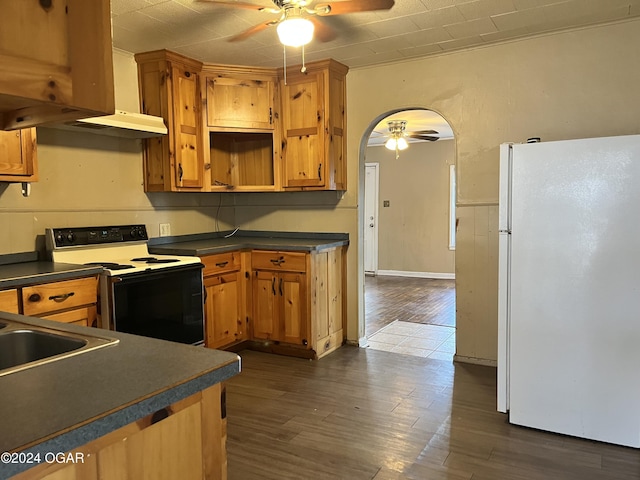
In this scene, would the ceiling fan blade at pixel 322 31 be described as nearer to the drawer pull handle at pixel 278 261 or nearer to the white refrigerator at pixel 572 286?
the white refrigerator at pixel 572 286

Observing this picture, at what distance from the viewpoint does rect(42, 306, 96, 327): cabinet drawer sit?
262cm

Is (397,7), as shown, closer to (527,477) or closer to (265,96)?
(265,96)

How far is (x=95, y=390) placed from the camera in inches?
35.8

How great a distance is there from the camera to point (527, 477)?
2.20 metres

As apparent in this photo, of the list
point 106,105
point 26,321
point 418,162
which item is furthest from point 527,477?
point 418,162

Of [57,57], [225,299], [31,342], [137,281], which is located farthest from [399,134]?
[57,57]

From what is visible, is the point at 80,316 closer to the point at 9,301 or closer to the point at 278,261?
the point at 9,301

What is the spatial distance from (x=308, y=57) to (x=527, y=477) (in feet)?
10.4

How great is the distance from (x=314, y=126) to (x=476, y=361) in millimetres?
2253

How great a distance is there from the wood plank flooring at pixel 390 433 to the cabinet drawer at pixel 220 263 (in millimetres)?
797

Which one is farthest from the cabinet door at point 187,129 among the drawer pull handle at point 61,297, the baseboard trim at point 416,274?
the baseboard trim at point 416,274

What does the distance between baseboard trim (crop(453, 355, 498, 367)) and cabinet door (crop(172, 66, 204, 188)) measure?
2469 mm

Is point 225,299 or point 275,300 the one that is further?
point 275,300

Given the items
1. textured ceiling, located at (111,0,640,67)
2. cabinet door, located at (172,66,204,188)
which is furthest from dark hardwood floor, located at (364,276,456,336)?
textured ceiling, located at (111,0,640,67)
